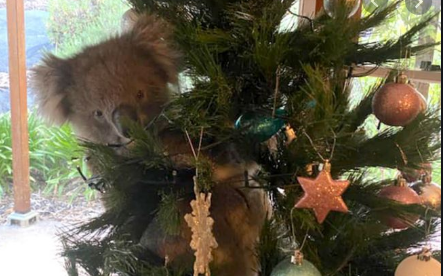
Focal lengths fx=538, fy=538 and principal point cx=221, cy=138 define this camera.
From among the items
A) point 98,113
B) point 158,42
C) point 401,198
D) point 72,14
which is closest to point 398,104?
point 401,198

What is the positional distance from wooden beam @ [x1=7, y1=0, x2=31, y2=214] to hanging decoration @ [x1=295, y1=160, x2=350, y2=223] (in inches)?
34.5

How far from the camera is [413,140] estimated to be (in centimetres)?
74

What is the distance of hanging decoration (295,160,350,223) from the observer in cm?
65

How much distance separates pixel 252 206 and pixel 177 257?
0.16 meters

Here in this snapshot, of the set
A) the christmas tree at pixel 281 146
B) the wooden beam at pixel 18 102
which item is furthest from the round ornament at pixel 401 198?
the wooden beam at pixel 18 102

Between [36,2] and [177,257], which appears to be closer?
[177,257]

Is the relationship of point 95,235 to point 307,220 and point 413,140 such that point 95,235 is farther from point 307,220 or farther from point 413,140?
point 413,140

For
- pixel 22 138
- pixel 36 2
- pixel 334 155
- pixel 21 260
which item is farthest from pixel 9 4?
pixel 334 155

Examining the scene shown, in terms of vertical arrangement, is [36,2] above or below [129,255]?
above

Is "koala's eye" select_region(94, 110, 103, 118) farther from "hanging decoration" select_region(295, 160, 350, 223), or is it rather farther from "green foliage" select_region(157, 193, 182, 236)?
"hanging decoration" select_region(295, 160, 350, 223)

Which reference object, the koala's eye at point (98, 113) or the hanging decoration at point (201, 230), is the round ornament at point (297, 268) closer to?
the hanging decoration at point (201, 230)

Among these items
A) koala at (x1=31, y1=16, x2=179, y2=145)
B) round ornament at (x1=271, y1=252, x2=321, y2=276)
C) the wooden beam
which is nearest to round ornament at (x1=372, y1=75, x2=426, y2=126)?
round ornament at (x1=271, y1=252, x2=321, y2=276)

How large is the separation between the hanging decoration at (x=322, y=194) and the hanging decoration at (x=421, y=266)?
6.0 inches

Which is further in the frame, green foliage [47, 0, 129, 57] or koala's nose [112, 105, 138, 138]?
green foliage [47, 0, 129, 57]
